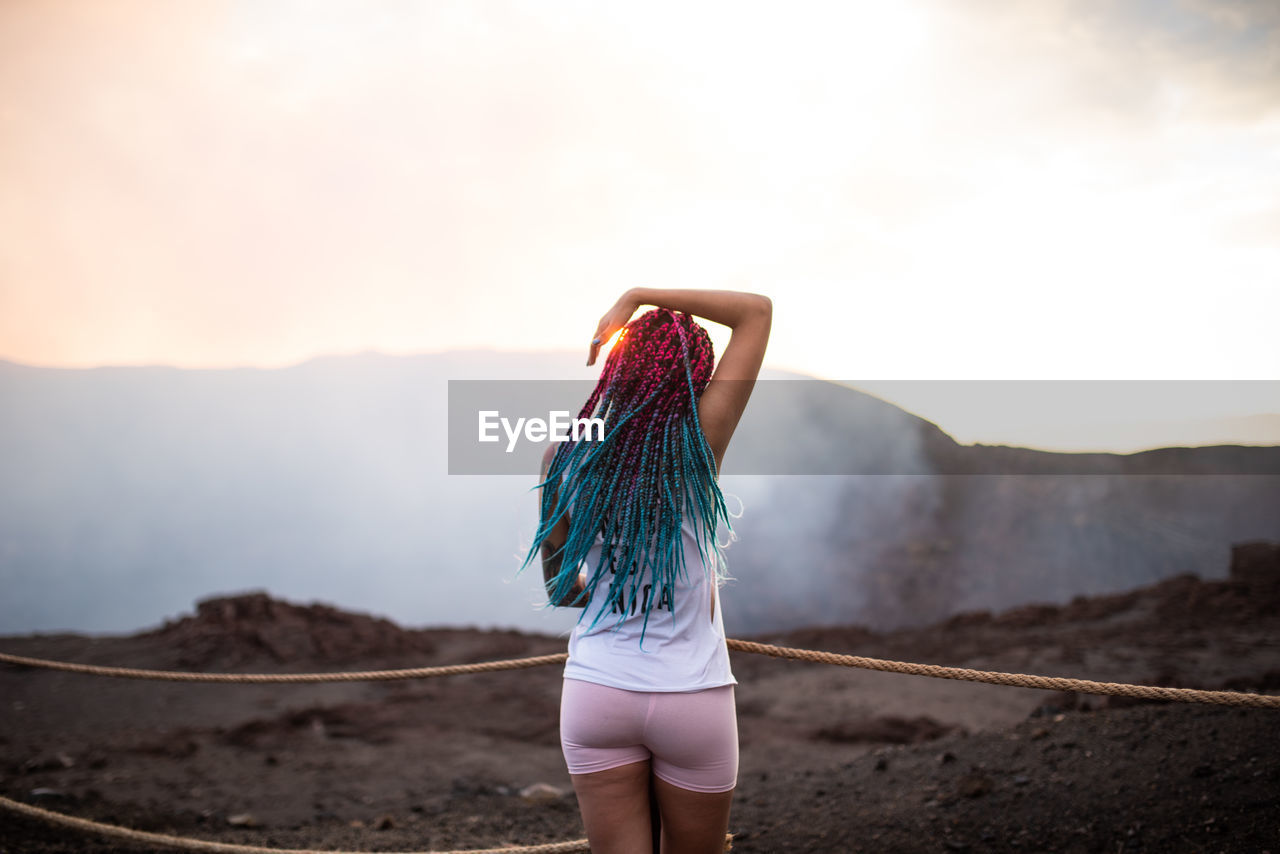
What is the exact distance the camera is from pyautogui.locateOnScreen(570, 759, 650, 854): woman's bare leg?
144 cm

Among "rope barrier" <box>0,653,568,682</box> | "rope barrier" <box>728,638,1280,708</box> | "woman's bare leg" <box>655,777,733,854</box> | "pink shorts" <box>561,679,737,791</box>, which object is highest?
"pink shorts" <box>561,679,737,791</box>

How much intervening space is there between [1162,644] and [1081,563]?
24.3ft

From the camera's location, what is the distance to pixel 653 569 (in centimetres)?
145

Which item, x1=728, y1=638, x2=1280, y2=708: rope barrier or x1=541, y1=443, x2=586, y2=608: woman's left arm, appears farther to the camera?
x1=728, y1=638, x2=1280, y2=708: rope barrier

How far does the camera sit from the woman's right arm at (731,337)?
1.48 metres

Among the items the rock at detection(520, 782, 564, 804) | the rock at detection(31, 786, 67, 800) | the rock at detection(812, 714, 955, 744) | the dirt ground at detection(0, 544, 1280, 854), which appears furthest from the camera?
the rock at detection(812, 714, 955, 744)

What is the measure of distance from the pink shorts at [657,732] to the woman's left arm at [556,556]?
0.67 feet

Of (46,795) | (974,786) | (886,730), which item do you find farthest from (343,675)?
(886,730)

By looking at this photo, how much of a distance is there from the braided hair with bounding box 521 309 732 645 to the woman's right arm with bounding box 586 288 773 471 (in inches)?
1.1

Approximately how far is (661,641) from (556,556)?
32cm

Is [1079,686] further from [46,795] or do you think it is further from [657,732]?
[46,795]

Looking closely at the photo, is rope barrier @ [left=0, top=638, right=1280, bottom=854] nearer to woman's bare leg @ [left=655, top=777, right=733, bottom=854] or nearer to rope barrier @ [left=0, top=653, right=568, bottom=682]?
rope barrier @ [left=0, top=653, right=568, bottom=682]

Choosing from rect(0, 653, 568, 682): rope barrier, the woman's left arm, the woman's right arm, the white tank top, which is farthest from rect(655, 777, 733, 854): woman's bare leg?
rect(0, 653, 568, 682): rope barrier

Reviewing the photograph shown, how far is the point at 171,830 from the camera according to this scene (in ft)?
15.7
